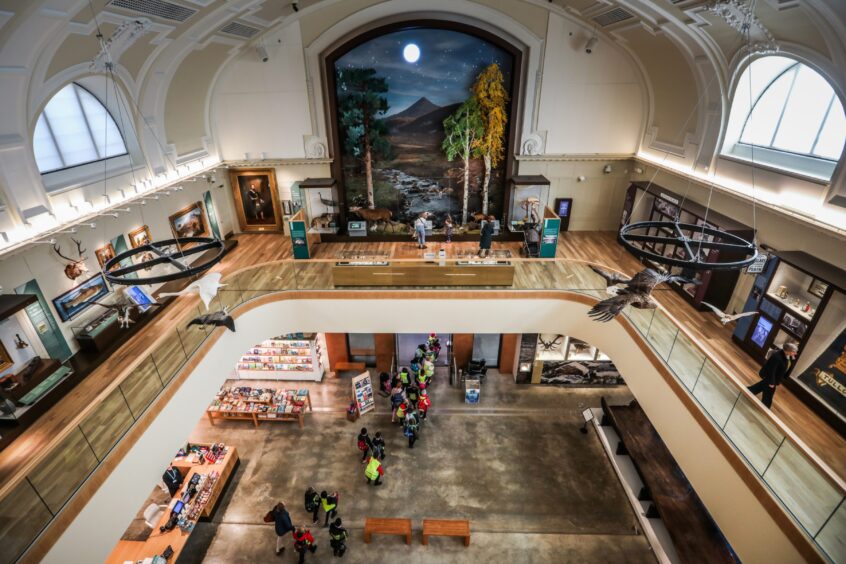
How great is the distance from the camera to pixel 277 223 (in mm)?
16234

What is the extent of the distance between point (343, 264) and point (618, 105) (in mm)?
11215

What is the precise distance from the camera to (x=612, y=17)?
38.4ft

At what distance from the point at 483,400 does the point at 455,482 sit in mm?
3072

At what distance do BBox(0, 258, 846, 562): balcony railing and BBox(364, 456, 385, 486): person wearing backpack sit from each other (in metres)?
4.78

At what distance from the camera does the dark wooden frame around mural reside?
42.5 ft

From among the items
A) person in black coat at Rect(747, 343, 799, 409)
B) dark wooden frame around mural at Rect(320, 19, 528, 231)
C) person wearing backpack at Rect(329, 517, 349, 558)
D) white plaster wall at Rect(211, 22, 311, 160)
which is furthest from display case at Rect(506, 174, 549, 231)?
person wearing backpack at Rect(329, 517, 349, 558)

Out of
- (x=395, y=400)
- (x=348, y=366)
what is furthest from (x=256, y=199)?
(x=395, y=400)

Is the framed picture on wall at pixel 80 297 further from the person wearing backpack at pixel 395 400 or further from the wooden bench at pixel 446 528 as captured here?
the wooden bench at pixel 446 528

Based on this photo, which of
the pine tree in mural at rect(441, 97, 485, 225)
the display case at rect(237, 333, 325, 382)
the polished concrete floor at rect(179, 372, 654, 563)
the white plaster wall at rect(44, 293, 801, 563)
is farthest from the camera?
the pine tree in mural at rect(441, 97, 485, 225)

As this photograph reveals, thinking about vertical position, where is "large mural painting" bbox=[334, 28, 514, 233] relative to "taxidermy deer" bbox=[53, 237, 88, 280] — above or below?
above

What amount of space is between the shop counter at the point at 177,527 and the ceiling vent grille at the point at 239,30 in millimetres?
11395

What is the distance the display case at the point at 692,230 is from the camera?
31.8 feet

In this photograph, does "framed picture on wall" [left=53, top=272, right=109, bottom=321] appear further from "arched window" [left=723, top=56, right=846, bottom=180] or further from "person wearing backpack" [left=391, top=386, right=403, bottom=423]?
"arched window" [left=723, top=56, right=846, bottom=180]

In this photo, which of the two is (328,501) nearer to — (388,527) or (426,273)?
(388,527)
